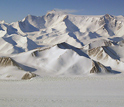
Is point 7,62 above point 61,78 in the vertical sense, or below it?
above

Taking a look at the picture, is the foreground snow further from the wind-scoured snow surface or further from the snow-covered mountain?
→ the snow-covered mountain

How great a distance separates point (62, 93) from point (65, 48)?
22190 millimetres

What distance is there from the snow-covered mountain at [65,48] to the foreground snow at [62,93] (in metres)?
4.98

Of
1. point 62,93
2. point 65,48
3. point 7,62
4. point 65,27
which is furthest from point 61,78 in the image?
point 65,27

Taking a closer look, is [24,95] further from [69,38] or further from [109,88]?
[69,38]

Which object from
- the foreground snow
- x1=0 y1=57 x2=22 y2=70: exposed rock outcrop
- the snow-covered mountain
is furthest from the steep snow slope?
the foreground snow

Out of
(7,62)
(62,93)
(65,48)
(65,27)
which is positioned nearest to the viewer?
(62,93)

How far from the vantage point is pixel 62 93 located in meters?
20.7

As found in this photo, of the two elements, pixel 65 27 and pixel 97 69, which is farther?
pixel 65 27

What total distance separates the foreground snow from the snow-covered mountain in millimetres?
4976

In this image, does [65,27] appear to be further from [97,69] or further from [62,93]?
[62,93]

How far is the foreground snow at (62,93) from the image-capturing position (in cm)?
1764

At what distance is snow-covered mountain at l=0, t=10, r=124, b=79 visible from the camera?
32.6 m

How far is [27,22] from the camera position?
459ft
